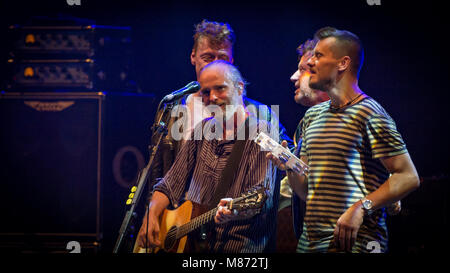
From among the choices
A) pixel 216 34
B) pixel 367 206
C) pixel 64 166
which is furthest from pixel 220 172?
pixel 64 166

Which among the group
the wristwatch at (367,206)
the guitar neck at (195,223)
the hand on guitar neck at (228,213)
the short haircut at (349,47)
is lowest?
the guitar neck at (195,223)

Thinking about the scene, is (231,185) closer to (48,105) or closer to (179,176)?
(179,176)

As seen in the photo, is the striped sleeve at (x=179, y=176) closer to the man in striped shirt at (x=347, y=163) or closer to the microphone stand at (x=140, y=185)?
the microphone stand at (x=140, y=185)

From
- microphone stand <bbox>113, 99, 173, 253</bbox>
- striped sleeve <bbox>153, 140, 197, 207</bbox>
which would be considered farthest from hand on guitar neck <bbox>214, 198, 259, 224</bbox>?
striped sleeve <bbox>153, 140, 197, 207</bbox>

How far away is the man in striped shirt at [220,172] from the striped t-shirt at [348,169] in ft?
1.37

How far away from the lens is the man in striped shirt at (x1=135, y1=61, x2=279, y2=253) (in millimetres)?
3020

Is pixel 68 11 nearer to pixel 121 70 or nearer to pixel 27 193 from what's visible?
pixel 121 70

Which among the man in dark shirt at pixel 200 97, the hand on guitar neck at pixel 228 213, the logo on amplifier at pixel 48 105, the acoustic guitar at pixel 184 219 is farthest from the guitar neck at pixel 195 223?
the logo on amplifier at pixel 48 105

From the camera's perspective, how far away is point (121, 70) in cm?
509

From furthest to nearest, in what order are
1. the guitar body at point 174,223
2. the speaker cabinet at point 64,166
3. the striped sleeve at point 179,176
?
1. the speaker cabinet at point 64,166
2. the striped sleeve at point 179,176
3. the guitar body at point 174,223

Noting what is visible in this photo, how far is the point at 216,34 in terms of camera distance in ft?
14.1

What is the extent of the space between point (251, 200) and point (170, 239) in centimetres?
88

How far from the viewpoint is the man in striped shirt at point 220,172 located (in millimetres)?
3020

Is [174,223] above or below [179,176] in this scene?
below
